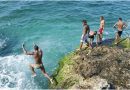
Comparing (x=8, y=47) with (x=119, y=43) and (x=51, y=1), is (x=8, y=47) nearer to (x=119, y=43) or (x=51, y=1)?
(x=119, y=43)

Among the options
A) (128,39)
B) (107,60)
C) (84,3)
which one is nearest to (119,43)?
(128,39)

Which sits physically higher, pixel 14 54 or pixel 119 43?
pixel 119 43

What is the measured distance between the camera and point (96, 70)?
15.5 meters

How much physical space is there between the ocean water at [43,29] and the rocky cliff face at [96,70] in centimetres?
190

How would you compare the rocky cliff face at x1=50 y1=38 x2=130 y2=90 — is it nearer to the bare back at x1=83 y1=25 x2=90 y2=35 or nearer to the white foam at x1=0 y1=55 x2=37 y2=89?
the bare back at x1=83 y1=25 x2=90 y2=35

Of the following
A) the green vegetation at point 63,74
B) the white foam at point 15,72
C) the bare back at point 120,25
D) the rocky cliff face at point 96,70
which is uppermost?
the bare back at point 120,25

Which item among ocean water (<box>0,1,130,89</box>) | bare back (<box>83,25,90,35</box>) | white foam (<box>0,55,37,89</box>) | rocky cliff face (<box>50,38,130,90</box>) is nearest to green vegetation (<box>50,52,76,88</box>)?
rocky cliff face (<box>50,38,130,90</box>)

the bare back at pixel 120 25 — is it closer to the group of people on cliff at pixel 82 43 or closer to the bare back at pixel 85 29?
the group of people on cliff at pixel 82 43

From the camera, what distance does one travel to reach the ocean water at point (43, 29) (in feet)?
64.0

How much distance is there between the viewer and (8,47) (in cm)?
2423

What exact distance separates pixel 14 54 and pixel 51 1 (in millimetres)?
15700

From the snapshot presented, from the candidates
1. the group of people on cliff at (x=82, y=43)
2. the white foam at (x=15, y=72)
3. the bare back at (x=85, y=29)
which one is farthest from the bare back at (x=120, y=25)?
the white foam at (x=15, y=72)

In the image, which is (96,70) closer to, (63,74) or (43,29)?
(63,74)

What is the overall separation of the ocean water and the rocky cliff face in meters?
1.90
